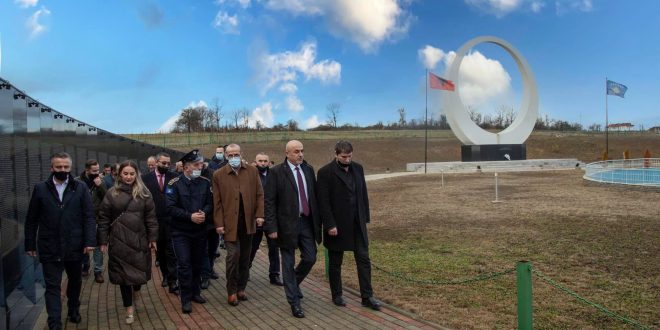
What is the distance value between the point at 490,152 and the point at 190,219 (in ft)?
121

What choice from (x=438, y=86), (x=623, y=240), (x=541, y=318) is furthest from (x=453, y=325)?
(x=438, y=86)

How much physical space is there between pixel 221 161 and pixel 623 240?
7.39 meters

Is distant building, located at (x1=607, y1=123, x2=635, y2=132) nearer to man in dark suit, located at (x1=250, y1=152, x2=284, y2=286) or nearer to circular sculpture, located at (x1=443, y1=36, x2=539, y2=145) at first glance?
circular sculpture, located at (x1=443, y1=36, x2=539, y2=145)

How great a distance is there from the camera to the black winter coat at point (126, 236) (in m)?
5.39

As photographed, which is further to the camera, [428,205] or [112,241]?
[428,205]

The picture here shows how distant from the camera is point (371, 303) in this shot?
5840 mm

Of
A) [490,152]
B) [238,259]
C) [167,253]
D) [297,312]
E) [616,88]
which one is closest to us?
[297,312]

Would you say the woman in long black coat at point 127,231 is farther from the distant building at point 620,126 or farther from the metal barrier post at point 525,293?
the distant building at point 620,126

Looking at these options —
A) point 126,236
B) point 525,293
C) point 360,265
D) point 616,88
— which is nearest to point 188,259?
point 126,236

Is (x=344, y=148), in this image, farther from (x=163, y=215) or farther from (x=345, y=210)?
(x=163, y=215)

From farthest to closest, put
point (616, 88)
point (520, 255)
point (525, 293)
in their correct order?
point (616, 88) < point (520, 255) < point (525, 293)

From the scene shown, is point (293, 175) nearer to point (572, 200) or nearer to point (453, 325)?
Answer: point (453, 325)

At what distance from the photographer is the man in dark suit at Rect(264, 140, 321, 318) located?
5855 millimetres

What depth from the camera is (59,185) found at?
204 inches
